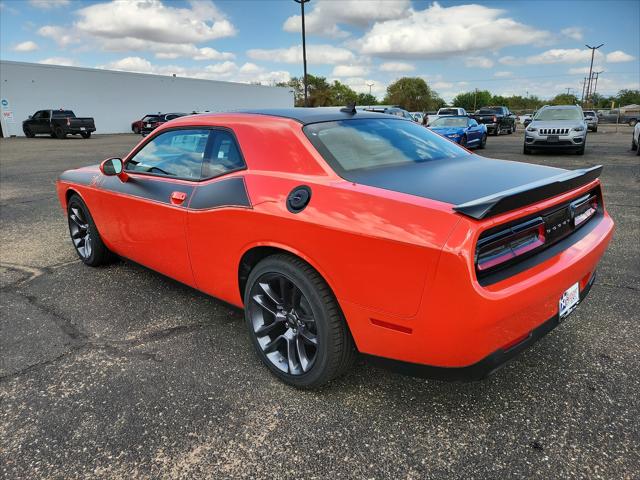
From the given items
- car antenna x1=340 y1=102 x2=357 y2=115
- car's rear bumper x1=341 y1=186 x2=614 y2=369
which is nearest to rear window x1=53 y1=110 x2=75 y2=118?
car antenna x1=340 y1=102 x2=357 y2=115

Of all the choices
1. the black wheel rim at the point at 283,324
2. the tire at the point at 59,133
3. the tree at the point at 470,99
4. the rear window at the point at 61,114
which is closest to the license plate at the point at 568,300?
the black wheel rim at the point at 283,324

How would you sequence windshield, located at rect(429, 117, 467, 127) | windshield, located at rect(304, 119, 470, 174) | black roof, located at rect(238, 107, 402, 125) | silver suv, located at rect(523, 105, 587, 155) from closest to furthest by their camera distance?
windshield, located at rect(304, 119, 470, 174)
black roof, located at rect(238, 107, 402, 125)
silver suv, located at rect(523, 105, 587, 155)
windshield, located at rect(429, 117, 467, 127)

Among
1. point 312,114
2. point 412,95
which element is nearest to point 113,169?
point 312,114

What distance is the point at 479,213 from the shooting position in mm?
1849

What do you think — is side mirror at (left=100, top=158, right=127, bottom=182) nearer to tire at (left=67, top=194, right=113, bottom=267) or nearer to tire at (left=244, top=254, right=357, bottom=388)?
tire at (left=67, top=194, right=113, bottom=267)

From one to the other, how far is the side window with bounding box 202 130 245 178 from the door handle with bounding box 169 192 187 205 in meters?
0.20

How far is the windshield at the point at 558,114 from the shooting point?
14344 millimetres

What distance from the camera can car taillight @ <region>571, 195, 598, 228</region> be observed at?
8.34ft

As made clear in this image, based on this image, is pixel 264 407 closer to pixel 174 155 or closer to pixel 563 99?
pixel 174 155

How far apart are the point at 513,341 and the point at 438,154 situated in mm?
1437

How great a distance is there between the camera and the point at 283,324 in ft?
8.69

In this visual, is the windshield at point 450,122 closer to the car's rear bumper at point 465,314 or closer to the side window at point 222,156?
the side window at point 222,156

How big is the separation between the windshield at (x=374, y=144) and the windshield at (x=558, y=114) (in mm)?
12998

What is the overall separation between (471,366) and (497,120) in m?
27.5
